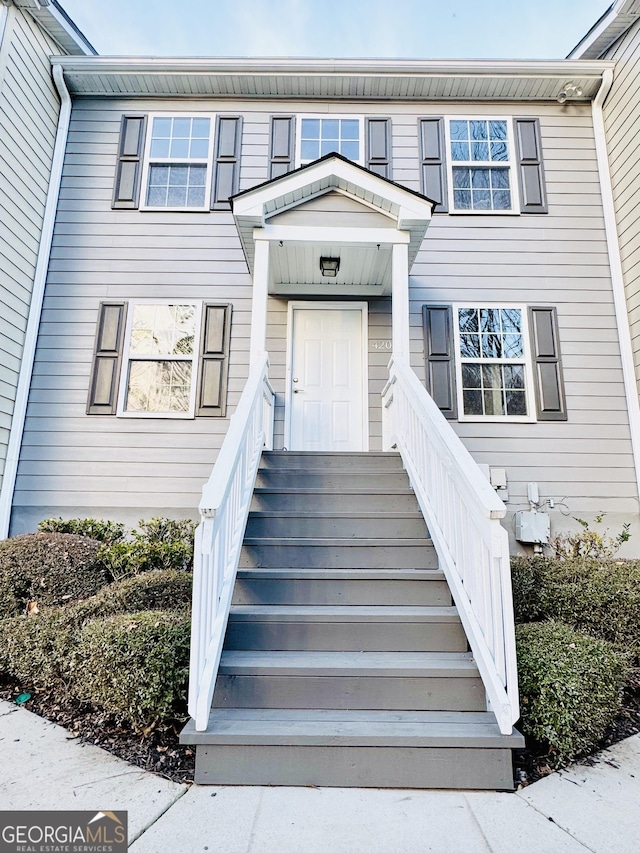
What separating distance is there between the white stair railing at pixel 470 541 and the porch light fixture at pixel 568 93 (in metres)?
4.80

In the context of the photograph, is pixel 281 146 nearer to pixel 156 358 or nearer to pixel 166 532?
pixel 156 358

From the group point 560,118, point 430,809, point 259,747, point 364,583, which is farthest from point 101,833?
point 560,118

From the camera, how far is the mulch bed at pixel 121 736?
221cm

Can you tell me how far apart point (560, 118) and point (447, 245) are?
221 cm

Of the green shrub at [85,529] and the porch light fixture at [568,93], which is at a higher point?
the porch light fixture at [568,93]

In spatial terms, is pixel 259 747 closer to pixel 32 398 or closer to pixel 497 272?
pixel 32 398

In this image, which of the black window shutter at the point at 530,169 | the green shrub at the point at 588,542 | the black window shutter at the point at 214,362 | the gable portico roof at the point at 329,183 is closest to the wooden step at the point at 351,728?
the green shrub at the point at 588,542

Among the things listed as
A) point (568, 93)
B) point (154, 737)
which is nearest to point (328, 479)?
point (154, 737)

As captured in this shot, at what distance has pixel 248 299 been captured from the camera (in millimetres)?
5770

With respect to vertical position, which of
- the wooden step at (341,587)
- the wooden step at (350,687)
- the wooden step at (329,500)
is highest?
the wooden step at (329,500)

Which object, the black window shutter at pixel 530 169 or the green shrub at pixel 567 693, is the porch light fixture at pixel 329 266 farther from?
the green shrub at pixel 567 693

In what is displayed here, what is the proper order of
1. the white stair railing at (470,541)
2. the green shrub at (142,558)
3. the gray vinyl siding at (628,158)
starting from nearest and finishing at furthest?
the white stair railing at (470,541)
the green shrub at (142,558)
the gray vinyl siding at (628,158)

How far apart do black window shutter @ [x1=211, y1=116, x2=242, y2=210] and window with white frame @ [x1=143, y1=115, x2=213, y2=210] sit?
11cm

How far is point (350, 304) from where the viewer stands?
19.0ft
